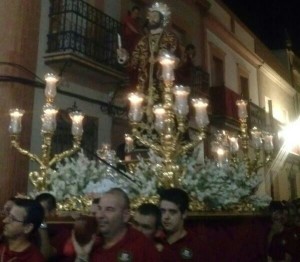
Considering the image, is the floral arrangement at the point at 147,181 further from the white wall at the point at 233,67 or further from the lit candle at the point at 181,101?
the white wall at the point at 233,67

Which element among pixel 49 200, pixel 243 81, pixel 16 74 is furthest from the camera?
pixel 243 81

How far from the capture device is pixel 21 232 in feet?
10.3

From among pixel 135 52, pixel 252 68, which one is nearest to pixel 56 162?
pixel 135 52

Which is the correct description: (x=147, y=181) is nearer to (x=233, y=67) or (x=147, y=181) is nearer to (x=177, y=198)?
(x=177, y=198)

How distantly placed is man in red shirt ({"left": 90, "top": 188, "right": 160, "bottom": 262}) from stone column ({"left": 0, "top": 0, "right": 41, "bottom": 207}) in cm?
453

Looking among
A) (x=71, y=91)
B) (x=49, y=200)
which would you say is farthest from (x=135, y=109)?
(x=71, y=91)

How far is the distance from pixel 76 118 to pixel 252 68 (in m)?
13.9

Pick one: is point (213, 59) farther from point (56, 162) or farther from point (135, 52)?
point (56, 162)

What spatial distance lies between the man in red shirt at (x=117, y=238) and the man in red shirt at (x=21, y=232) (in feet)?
1.34

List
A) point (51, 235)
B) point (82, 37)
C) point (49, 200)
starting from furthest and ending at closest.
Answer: point (82, 37) < point (49, 200) < point (51, 235)

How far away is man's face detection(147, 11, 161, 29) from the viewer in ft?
21.1

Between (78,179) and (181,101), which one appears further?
(78,179)

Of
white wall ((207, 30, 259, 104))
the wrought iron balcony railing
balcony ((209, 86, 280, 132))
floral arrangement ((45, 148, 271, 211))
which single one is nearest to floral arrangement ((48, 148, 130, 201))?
floral arrangement ((45, 148, 271, 211))

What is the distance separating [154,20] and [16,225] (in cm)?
399
